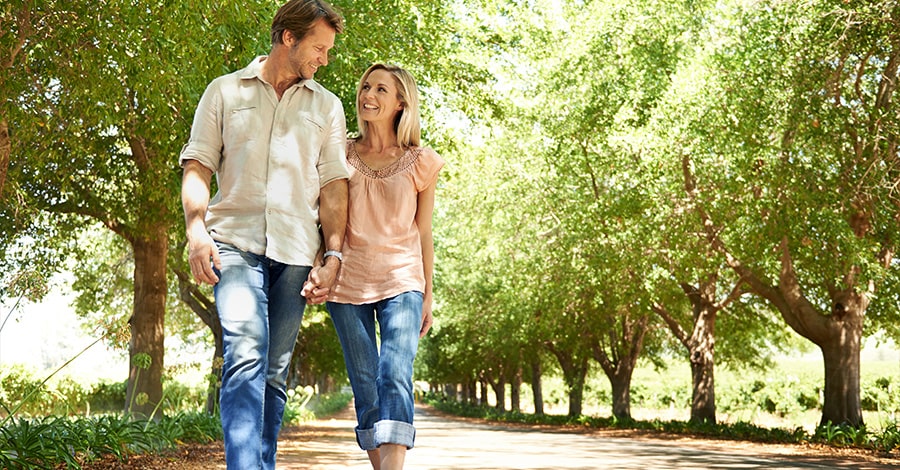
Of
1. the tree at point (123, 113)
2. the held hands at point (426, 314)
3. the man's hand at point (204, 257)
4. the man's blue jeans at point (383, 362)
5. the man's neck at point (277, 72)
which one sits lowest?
the man's blue jeans at point (383, 362)

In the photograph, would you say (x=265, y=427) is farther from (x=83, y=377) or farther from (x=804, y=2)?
(x=83, y=377)

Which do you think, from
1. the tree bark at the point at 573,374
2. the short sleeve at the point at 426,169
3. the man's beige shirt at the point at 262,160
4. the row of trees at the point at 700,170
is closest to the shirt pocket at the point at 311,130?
the man's beige shirt at the point at 262,160

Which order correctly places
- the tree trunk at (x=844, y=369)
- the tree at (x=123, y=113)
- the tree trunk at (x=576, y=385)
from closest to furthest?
the tree at (x=123, y=113) < the tree trunk at (x=844, y=369) < the tree trunk at (x=576, y=385)

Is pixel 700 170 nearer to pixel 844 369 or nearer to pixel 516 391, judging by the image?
pixel 844 369

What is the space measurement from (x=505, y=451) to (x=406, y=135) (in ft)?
35.7

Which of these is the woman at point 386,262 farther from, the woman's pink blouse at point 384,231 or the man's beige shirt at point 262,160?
the man's beige shirt at point 262,160

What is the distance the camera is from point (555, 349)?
3809 centimetres

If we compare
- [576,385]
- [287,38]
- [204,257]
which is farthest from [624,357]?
[204,257]

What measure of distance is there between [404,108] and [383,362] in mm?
1243

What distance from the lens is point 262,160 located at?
3.71 metres

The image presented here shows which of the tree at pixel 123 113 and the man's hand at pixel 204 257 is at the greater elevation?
the tree at pixel 123 113

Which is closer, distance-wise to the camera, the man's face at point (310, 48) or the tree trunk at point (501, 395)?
the man's face at point (310, 48)

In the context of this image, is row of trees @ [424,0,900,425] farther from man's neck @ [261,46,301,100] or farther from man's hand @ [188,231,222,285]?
man's hand @ [188,231,222,285]

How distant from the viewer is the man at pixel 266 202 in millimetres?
3434
